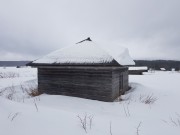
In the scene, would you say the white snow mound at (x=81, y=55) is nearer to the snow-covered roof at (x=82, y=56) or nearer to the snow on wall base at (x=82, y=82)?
the snow-covered roof at (x=82, y=56)

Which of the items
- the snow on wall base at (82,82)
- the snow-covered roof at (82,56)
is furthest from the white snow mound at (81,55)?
the snow on wall base at (82,82)

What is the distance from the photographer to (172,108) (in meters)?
7.25

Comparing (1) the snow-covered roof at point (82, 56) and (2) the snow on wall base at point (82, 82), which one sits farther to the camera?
(2) the snow on wall base at point (82, 82)

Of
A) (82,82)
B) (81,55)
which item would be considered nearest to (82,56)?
(81,55)

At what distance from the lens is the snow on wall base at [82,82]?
8266 mm

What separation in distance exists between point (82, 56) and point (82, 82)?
1.35 metres

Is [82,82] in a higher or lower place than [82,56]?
lower

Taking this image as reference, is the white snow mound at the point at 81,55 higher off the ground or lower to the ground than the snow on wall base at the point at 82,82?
higher

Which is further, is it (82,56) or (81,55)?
(81,55)

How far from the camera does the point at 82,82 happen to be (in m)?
8.84

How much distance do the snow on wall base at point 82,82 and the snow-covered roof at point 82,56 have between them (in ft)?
1.38

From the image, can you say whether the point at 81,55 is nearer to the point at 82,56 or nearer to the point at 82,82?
the point at 82,56

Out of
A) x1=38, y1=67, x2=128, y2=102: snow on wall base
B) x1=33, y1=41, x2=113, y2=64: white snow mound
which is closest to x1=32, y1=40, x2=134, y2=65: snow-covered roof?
x1=33, y1=41, x2=113, y2=64: white snow mound

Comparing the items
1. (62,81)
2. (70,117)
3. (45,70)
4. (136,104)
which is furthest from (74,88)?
(70,117)
